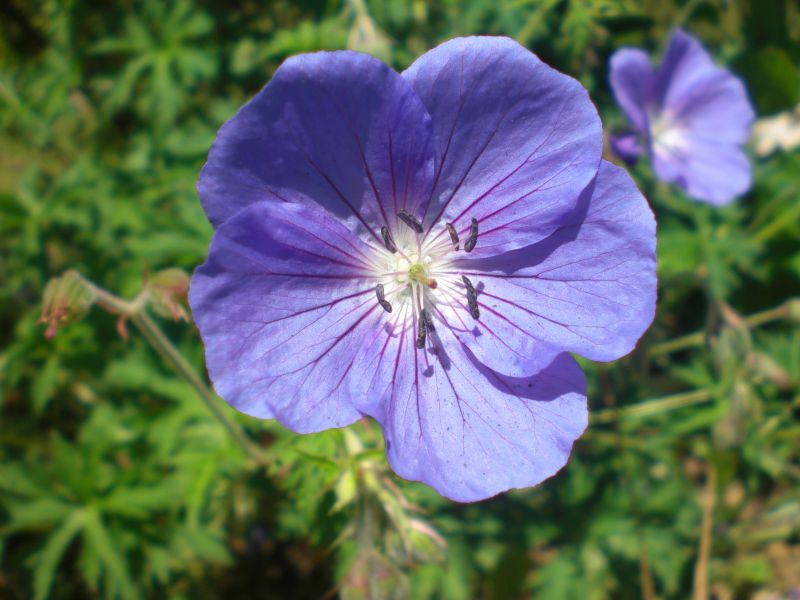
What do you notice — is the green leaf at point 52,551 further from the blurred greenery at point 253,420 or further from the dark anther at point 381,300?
the dark anther at point 381,300

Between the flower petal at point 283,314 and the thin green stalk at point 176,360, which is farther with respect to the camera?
the thin green stalk at point 176,360

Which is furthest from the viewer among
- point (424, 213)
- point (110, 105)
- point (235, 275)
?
point (110, 105)

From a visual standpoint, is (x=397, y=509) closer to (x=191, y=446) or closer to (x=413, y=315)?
(x=413, y=315)

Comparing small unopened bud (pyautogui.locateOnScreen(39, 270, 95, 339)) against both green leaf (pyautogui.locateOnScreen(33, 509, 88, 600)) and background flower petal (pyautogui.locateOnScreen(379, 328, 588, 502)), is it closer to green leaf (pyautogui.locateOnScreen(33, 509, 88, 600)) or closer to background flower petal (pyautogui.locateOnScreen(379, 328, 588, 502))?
background flower petal (pyautogui.locateOnScreen(379, 328, 588, 502))

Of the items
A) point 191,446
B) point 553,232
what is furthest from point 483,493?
point 191,446

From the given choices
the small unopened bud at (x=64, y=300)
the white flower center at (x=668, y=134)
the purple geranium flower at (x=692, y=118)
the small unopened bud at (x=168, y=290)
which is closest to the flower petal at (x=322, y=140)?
the small unopened bud at (x=168, y=290)

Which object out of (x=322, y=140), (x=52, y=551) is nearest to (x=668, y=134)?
(x=322, y=140)

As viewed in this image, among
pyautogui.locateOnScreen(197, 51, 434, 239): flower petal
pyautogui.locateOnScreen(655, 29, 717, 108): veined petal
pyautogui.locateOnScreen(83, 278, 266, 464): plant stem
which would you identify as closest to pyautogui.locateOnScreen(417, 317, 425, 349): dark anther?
pyautogui.locateOnScreen(197, 51, 434, 239): flower petal
